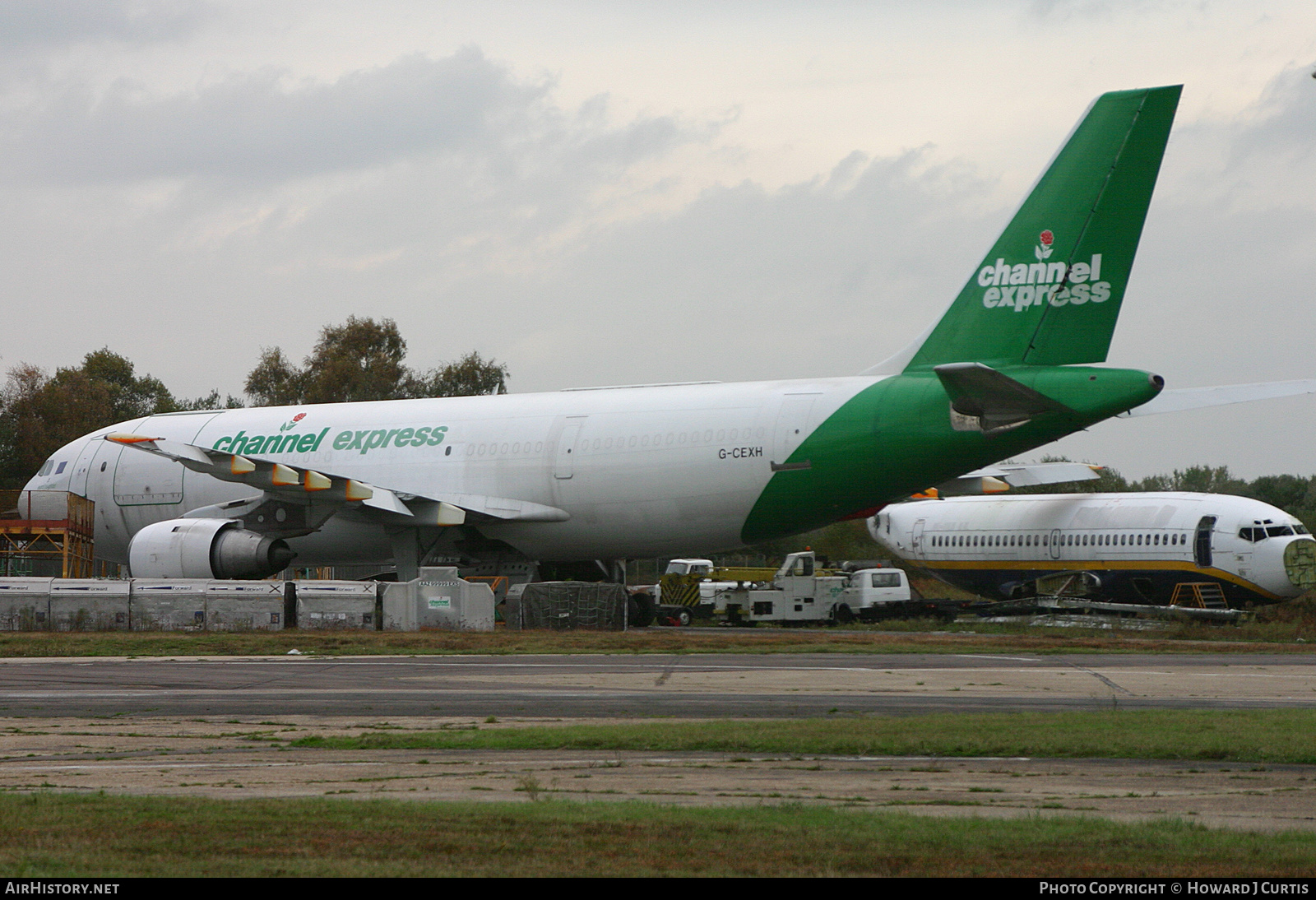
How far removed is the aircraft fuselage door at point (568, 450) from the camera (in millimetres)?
28641

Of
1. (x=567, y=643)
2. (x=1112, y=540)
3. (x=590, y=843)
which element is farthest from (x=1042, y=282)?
(x=590, y=843)

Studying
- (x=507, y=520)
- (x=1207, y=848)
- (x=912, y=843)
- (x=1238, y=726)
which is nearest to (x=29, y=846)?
(x=912, y=843)

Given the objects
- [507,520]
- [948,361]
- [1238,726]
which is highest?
[948,361]

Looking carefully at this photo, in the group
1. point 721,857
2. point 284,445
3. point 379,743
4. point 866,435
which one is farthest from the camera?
point 284,445

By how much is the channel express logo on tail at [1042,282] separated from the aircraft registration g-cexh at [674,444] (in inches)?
1.3

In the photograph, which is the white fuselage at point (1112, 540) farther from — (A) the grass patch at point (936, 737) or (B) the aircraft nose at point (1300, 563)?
(A) the grass patch at point (936, 737)

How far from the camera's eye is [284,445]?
3183 centimetres

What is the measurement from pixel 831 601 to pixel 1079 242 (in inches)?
538

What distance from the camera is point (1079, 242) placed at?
24.6m

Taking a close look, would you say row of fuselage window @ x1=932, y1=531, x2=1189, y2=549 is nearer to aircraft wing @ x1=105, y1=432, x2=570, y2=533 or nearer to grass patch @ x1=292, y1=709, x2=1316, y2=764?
aircraft wing @ x1=105, y1=432, x2=570, y2=533

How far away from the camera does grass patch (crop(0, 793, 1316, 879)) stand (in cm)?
606

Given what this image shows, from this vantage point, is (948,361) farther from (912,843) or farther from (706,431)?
(912,843)

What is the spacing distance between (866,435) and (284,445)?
45.3 ft

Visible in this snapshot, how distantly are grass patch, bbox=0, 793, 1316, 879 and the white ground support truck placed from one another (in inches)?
1098
